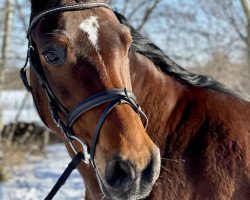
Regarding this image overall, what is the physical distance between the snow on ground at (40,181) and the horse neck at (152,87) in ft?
16.0

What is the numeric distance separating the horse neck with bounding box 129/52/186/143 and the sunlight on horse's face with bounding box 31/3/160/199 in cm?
37

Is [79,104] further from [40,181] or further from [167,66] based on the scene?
[40,181]

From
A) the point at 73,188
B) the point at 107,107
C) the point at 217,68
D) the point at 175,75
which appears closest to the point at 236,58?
the point at 217,68

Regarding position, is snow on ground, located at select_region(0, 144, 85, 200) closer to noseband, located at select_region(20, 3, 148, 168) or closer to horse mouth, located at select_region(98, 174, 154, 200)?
noseband, located at select_region(20, 3, 148, 168)

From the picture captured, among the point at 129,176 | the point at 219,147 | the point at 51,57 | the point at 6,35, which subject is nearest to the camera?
the point at 129,176

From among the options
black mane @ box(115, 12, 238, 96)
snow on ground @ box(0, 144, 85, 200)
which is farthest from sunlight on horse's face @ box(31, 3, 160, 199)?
snow on ground @ box(0, 144, 85, 200)

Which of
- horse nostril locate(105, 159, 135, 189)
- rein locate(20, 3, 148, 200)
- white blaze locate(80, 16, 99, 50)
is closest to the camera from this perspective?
horse nostril locate(105, 159, 135, 189)

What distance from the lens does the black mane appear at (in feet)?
9.00

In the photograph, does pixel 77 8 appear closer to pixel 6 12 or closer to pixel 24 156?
pixel 6 12

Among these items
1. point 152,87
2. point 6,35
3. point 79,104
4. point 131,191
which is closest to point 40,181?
point 6,35

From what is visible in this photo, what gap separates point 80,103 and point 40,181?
689 cm

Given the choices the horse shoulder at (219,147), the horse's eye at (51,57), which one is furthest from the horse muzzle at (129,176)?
the horse's eye at (51,57)

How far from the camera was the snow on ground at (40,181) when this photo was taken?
7574 mm

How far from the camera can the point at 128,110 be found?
7.11 ft
